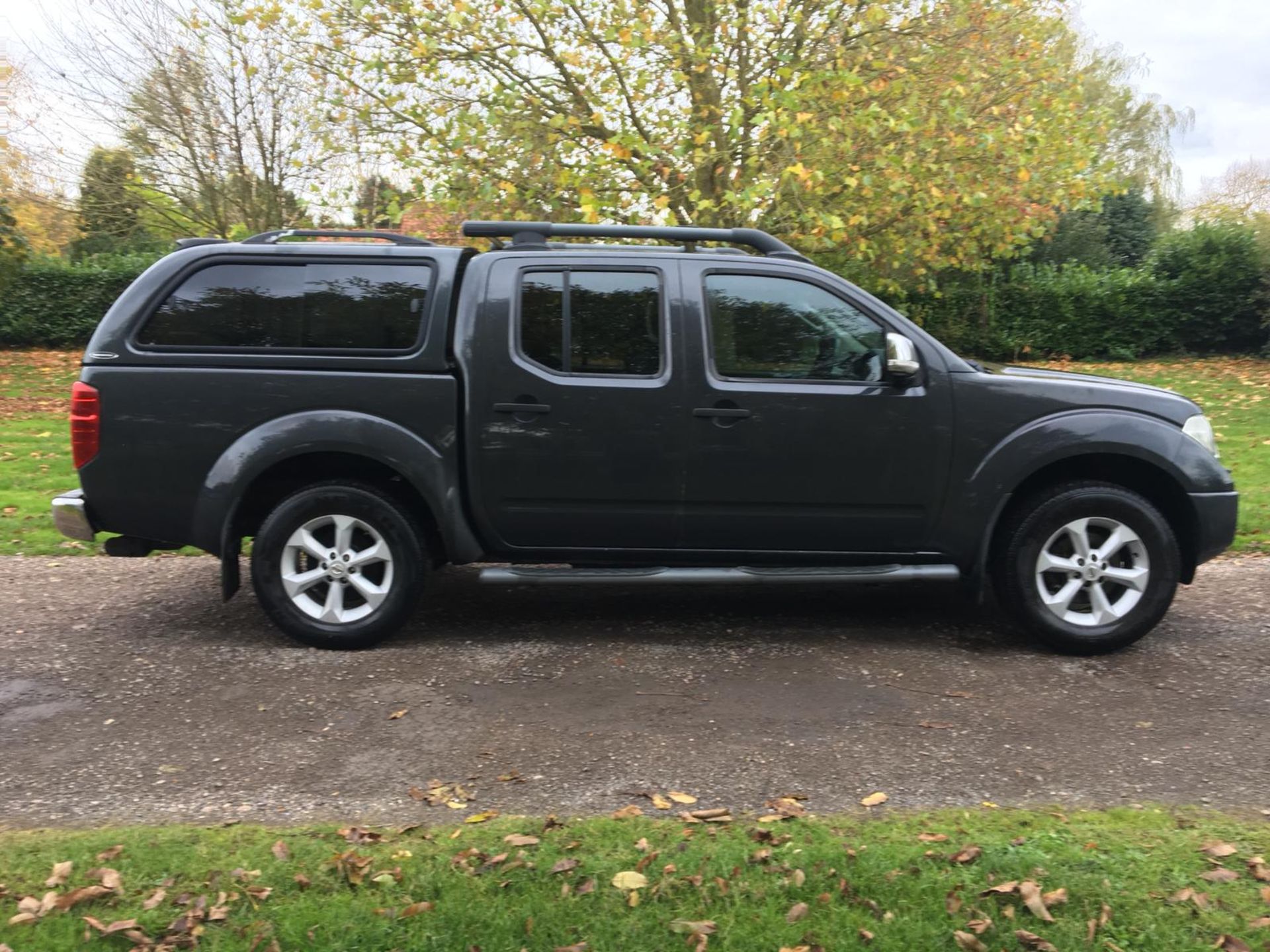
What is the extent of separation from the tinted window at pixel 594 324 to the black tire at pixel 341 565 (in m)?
1.02

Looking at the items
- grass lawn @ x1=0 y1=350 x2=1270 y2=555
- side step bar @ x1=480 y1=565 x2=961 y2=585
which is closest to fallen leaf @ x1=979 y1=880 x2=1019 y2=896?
side step bar @ x1=480 y1=565 x2=961 y2=585

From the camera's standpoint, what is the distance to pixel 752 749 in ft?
12.5

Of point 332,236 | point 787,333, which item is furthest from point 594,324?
point 332,236

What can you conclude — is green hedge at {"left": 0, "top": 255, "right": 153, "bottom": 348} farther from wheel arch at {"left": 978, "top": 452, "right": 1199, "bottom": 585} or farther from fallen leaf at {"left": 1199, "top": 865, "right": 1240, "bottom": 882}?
fallen leaf at {"left": 1199, "top": 865, "right": 1240, "bottom": 882}


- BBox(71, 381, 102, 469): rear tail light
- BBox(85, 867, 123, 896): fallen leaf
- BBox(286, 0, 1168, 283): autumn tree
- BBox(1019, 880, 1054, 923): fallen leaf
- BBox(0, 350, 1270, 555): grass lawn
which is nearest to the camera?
BBox(1019, 880, 1054, 923): fallen leaf

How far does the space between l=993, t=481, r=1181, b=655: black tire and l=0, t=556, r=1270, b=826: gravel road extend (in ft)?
0.50

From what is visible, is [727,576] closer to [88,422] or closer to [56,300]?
[88,422]

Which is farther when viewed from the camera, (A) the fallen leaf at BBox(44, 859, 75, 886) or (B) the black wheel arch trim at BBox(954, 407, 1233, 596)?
→ (B) the black wheel arch trim at BBox(954, 407, 1233, 596)

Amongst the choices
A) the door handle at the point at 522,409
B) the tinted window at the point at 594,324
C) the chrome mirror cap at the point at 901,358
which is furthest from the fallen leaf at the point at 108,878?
the chrome mirror cap at the point at 901,358

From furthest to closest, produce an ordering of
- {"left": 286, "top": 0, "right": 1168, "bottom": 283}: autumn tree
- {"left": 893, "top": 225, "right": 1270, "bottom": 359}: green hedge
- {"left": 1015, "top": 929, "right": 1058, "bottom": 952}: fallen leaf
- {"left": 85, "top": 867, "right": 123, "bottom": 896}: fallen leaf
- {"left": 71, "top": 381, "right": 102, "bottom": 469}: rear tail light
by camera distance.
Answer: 1. {"left": 893, "top": 225, "right": 1270, "bottom": 359}: green hedge
2. {"left": 286, "top": 0, "right": 1168, "bottom": 283}: autumn tree
3. {"left": 71, "top": 381, "right": 102, "bottom": 469}: rear tail light
4. {"left": 85, "top": 867, "right": 123, "bottom": 896}: fallen leaf
5. {"left": 1015, "top": 929, "right": 1058, "bottom": 952}: fallen leaf

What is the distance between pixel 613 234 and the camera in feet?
16.9

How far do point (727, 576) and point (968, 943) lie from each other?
7.80 feet

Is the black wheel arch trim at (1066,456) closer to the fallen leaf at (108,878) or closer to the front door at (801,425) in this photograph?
the front door at (801,425)

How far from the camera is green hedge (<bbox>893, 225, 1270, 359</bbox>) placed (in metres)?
21.2
